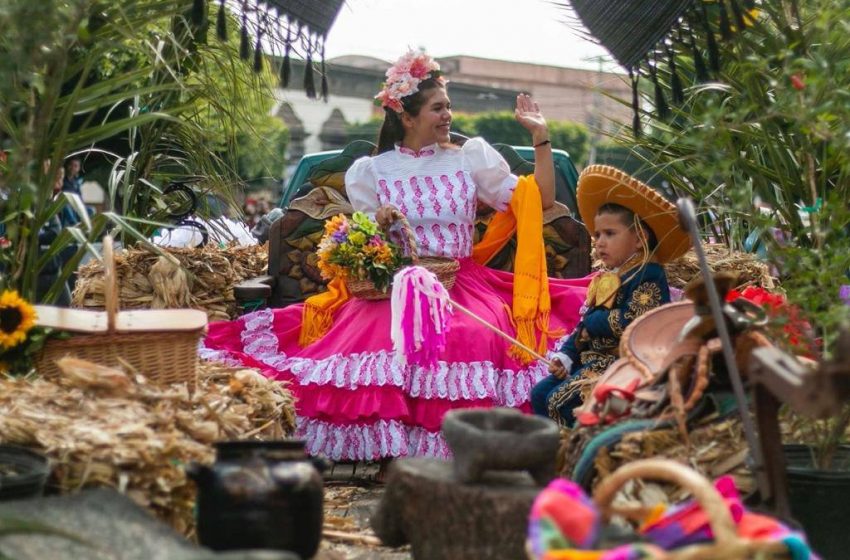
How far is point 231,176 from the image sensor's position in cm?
762

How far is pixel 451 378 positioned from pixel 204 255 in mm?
1720

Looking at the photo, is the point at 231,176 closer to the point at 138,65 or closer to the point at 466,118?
the point at 138,65

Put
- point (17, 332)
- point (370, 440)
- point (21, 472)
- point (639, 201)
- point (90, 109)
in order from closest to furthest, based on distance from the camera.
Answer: point (21, 472) < point (17, 332) < point (90, 109) < point (639, 201) < point (370, 440)

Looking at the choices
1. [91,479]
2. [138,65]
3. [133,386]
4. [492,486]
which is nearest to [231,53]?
[138,65]

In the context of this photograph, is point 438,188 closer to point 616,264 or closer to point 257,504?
point 616,264

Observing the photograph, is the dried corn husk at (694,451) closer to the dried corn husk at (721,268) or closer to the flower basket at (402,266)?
the flower basket at (402,266)

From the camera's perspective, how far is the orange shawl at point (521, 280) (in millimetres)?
6727

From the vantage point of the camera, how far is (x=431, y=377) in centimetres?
654

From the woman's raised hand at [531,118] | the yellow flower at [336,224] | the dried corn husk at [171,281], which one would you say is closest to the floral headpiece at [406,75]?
the woman's raised hand at [531,118]

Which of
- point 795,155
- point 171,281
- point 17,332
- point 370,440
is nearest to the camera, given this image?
point 17,332

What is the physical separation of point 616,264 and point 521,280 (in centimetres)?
113

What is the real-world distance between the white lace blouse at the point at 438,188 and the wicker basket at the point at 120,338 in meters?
2.25

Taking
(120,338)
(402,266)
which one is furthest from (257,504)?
(402,266)

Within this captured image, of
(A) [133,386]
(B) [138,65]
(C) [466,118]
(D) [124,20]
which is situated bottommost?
(A) [133,386]
